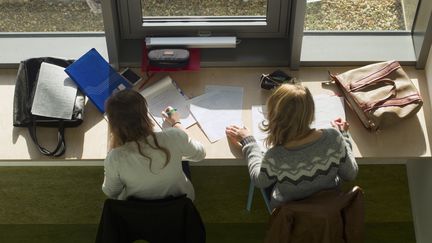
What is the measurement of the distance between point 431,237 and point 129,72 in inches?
60.6

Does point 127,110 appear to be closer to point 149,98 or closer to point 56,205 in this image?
point 149,98

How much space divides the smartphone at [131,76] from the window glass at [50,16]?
1.10 ft

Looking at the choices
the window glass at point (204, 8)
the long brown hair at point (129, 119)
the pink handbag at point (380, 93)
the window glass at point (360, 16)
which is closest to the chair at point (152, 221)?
the long brown hair at point (129, 119)

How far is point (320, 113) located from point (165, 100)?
0.67 m

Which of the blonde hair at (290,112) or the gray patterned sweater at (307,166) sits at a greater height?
the blonde hair at (290,112)

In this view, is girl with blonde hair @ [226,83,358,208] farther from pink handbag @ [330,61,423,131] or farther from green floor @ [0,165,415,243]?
green floor @ [0,165,415,243]

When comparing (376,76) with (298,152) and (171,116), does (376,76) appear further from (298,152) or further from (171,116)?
(171,116)

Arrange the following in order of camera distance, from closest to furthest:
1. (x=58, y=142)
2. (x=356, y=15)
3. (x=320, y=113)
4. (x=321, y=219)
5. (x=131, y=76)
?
(x=321, y=219)
(x=58, y=142)
(x=320, y=113)
(x=131, y=76)
(x=356, y=15)

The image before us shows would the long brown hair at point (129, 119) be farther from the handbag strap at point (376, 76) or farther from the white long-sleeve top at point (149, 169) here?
the handbag strap at point (376, 76)

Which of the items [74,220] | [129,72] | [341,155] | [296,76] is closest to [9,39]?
[129,72]

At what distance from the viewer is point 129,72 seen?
2.63 m

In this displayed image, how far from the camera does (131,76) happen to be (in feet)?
8.59

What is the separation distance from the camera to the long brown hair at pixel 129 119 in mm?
2035

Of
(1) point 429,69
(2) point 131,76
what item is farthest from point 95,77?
(1) point 429,69
